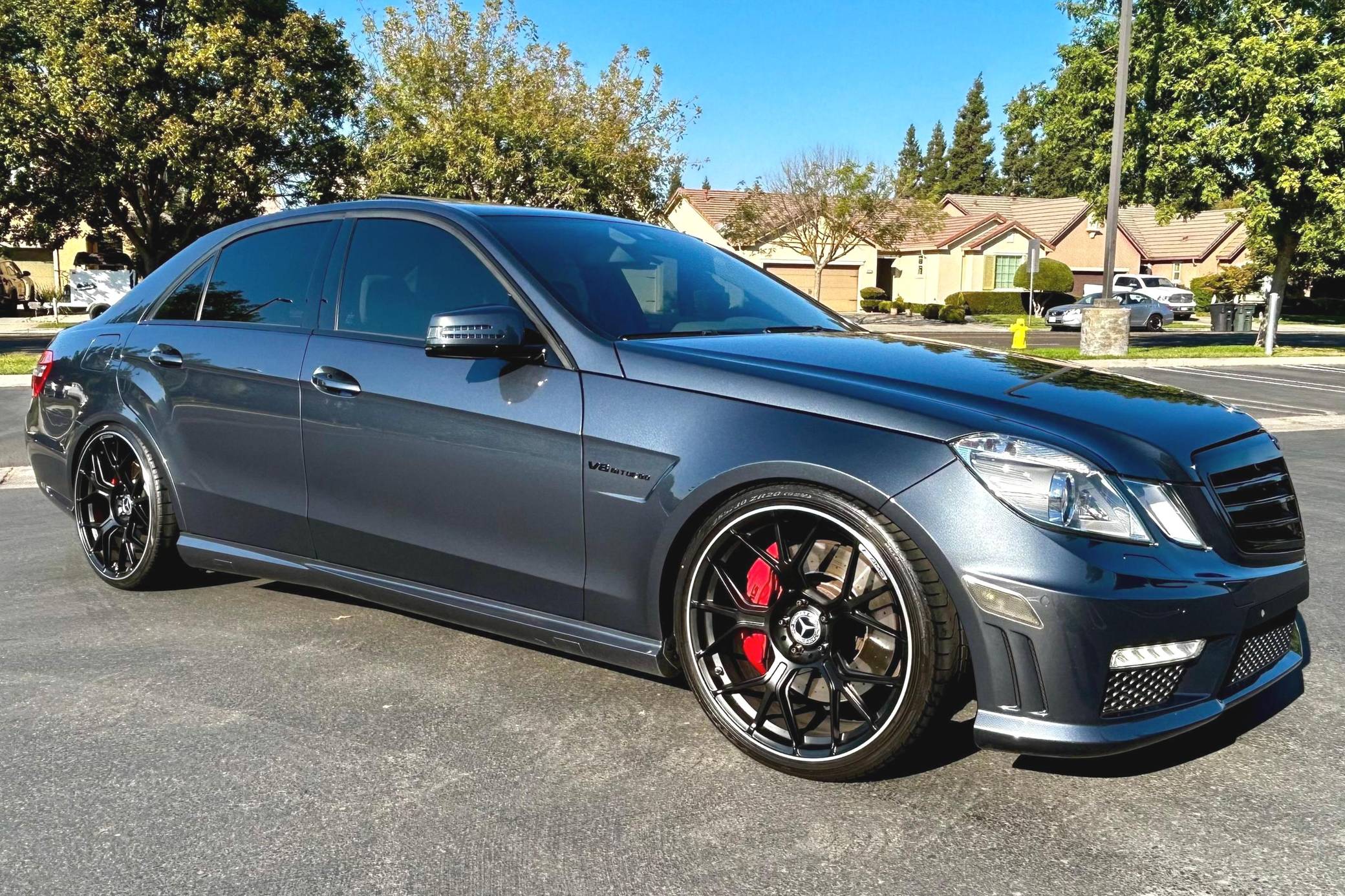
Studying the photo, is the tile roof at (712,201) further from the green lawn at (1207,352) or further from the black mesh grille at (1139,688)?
the black mesh grille at (1139,688)

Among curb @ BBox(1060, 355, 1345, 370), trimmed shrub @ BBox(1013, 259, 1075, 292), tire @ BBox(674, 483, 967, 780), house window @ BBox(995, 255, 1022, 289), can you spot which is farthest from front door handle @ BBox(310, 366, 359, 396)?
→ house window @ BBox(995, 255, 1022, 289)

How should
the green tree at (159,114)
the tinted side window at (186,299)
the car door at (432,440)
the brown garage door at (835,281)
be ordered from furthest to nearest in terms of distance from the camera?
1. the brown garage door at (835,281)
2. the green tree at (159,114)
3. the tinted side window at (186,299)
4. the car door at (432,440)

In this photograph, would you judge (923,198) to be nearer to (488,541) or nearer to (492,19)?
(492,19)

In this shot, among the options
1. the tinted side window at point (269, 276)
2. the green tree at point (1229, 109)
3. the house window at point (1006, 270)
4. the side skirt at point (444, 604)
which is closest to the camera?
the side skirt at point (444, 604)

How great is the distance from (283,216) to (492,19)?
3157 cm

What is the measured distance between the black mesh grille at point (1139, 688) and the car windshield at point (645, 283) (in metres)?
1.77

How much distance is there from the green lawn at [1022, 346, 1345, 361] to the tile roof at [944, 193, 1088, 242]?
30.9 m

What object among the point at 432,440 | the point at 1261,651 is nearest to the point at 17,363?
the point at 432,440

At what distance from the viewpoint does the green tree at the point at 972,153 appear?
11138 centimetres

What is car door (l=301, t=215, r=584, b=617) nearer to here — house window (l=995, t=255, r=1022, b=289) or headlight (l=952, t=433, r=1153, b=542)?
headlight (l=952, t=433, r=1153, b=542)

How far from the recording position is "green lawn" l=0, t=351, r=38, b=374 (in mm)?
16562

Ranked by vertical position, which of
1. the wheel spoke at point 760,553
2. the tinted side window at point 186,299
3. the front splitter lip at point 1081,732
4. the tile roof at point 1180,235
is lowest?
the front splitter lip at point 1081,732

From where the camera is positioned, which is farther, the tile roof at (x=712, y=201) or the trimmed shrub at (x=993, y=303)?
the tile roof at (x=712, y=201)

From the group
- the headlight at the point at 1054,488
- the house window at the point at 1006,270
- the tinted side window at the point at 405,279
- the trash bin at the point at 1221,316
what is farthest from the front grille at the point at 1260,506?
the house window at the point at 1006,270
